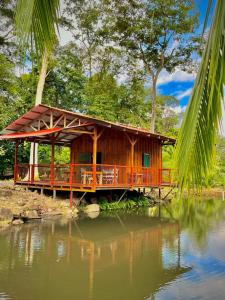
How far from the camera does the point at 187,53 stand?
80.8ft

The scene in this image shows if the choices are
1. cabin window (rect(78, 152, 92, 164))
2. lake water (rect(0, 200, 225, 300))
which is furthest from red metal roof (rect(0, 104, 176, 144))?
lake water (rect(0, 200, 225, 300))

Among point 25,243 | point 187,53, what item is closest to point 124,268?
point 25,243

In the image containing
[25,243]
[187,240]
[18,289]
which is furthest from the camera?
[187,240]

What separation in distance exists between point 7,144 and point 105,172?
33.2 feet

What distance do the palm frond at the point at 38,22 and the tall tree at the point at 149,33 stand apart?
2129 centimetres

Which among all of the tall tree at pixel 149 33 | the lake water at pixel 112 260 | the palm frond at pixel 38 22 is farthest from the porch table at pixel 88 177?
the palm frond at pixel 38 22

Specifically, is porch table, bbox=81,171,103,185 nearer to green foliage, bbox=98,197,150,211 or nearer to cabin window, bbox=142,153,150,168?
green foliage, bbox=98,197,150,211

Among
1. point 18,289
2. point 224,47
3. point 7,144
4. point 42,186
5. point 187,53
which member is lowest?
point 18,289

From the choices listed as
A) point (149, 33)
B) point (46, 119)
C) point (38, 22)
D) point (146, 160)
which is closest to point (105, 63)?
point (149, 33)

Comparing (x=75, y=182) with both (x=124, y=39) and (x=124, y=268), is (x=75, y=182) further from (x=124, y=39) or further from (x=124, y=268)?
(x=124, y=39)

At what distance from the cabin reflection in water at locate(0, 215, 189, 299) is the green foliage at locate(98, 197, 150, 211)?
340 centimetres

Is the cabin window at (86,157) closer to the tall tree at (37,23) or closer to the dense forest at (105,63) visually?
the dense forest at (105,63)

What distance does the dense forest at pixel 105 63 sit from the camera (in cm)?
2225

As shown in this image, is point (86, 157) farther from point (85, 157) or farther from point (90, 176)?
point (90, 176)
